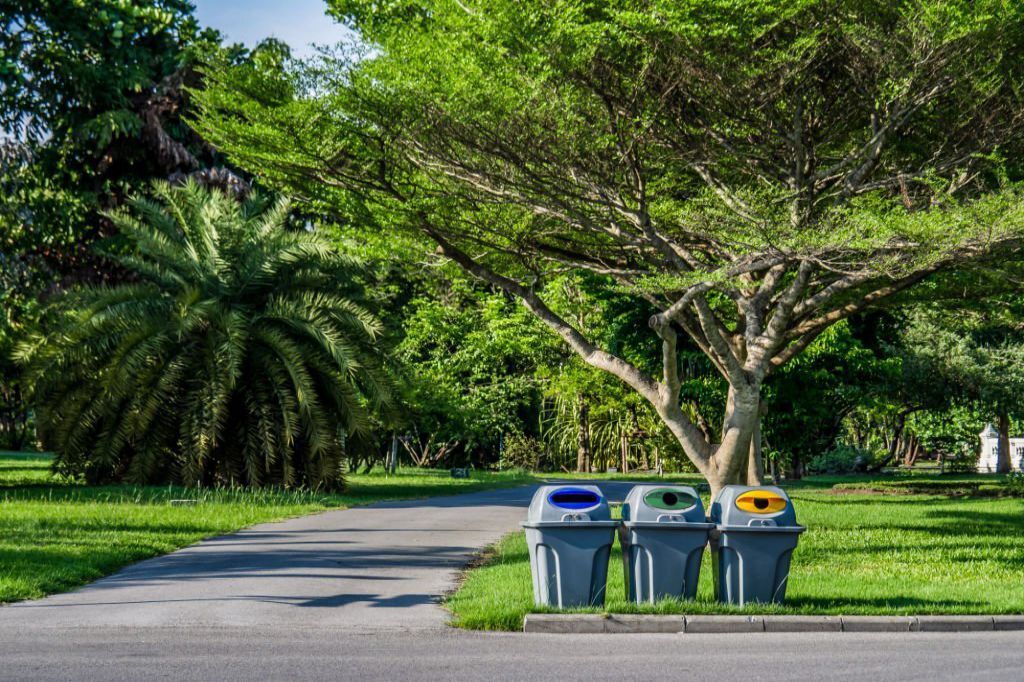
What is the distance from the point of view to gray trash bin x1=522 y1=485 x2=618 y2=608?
8.48 meters

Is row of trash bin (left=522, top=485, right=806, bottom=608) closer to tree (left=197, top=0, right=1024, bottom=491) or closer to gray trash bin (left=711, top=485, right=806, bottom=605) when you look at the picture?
gray trash bin (left=711, top=485, right=806, bottom=605)

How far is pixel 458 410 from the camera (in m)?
32.6

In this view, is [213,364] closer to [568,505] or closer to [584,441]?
[568,505]

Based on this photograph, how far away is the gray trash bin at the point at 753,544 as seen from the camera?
8.72 metres

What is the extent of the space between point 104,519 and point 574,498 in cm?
844

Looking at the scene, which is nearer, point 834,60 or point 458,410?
point 834,60

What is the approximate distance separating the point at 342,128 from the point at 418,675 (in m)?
10.6

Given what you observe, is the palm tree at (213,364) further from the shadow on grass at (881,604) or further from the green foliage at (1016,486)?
the green foliage at (1016,486)

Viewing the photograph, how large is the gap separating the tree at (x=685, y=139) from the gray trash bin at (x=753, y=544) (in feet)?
19.1

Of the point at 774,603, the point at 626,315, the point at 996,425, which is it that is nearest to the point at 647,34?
the point at 774,603

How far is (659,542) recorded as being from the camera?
8656 millimetres

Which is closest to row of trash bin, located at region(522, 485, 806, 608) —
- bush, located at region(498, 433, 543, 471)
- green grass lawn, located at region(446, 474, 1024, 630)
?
Answer: green grass lawn, located at region(446, 474, 1024, 630)

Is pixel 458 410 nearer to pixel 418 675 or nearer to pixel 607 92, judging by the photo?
pixel 607 92

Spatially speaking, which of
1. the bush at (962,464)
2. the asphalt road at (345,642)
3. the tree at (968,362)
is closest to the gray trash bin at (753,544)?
the asphalt road at (345,642)
